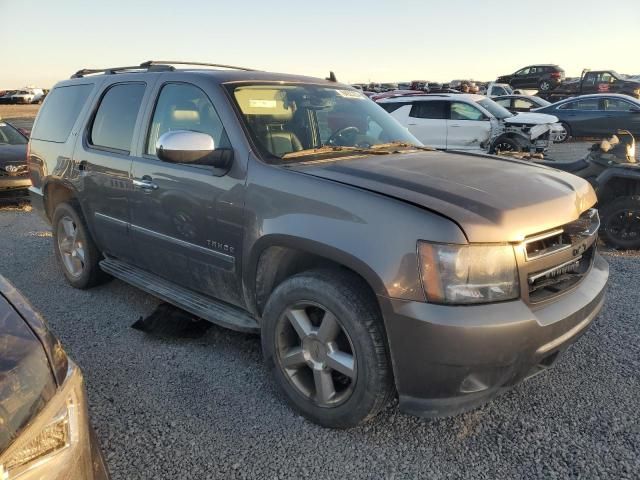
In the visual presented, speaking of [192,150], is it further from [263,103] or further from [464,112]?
[464,112]

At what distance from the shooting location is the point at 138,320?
12.8 ft

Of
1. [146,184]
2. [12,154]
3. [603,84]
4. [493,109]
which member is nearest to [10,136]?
[12,154]

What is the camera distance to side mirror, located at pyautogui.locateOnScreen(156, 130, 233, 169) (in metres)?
2.82

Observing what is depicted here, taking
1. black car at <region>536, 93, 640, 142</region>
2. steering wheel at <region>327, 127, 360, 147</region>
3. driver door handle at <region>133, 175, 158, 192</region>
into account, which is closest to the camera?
steering wheel at <region>327, 127, 360, 147</region>

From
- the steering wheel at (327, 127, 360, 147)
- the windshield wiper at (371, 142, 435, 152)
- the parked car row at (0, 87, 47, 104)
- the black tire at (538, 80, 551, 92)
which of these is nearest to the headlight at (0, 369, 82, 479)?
the steering wheel at (327, 127, 360, 147)

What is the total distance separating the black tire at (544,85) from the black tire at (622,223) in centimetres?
2705

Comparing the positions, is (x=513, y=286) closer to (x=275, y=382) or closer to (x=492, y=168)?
(x=492, y=168)

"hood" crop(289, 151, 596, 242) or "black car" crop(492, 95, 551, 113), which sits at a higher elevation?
"hood" crop(289, 151, 596, 242)

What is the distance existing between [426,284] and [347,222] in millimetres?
476

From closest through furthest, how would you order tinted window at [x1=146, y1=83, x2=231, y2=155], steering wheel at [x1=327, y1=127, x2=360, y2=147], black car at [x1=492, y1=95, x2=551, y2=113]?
1. tinted window at [x1=146, y1=83, x2=231, y2=155]
2. steering wheel at [x1=327, y1=127, x2=360, y2=147]
3. black car at [x1=492, y1=95, x2=551, y2=113]

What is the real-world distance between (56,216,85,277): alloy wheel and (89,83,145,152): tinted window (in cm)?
94

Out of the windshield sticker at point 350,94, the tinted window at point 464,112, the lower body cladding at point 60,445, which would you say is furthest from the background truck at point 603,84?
the lower body cladding at point 60,445

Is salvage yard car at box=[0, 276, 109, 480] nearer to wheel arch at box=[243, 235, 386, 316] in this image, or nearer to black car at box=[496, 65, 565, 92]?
wheel arch at box=[243, 235, 386, 316]

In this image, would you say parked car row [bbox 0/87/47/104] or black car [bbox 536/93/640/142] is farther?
parked car row [bbox 0/87/47/104]
